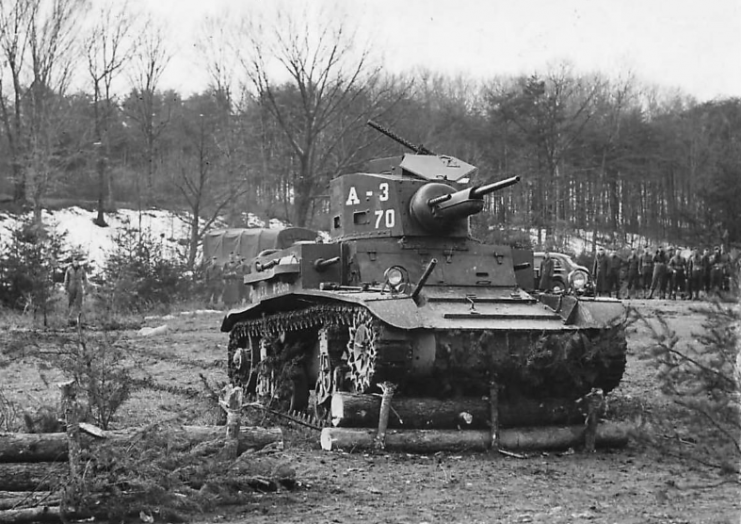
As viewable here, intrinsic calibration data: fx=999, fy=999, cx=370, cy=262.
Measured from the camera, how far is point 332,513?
22.1ft

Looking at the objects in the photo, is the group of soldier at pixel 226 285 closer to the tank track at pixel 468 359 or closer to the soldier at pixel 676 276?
the soldier at pixel 676 276

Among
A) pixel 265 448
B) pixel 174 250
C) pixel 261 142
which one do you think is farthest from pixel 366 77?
pixel 265 448

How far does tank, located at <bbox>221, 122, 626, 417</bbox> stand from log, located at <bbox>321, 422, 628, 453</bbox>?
476 millimetres

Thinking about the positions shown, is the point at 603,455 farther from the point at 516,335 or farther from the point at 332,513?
the point at 332,513

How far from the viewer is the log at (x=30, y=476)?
642 cm

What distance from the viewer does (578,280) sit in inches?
426

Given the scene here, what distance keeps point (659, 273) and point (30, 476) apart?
25.7 m

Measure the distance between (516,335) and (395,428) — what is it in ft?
4.89

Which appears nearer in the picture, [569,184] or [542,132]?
[542,132]

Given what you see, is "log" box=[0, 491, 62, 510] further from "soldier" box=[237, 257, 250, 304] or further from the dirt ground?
"soldier" box=[237, 257, 250, 304]

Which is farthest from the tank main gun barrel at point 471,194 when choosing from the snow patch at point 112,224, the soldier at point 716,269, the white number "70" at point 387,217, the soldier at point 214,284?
the snow patch at point 112,224

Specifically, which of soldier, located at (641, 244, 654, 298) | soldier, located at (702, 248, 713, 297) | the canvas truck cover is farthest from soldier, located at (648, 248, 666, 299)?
the canvas truck cover

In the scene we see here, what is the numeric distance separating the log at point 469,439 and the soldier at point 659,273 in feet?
67.4

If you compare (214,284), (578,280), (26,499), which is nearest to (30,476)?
(26,499)
